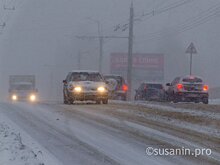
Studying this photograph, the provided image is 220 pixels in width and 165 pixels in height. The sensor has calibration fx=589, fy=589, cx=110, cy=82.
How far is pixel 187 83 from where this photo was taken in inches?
1226

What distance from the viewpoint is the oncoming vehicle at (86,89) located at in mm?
24953

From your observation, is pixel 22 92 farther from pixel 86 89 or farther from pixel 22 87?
pixel 86 89

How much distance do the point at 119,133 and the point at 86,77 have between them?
1323cm

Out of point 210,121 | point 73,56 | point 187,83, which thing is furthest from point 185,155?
point 73,56

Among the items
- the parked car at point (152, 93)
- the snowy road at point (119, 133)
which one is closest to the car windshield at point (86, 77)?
the snowy road at point (119, 133)

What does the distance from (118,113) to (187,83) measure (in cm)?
1336

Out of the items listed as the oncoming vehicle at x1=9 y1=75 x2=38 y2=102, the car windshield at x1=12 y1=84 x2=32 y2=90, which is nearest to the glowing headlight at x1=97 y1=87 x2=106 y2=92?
the oncoming vehicle at x1=9 y1=75 x2=38 y2=102

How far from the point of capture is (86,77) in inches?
1025

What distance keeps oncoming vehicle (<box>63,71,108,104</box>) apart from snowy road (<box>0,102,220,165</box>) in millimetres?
6122

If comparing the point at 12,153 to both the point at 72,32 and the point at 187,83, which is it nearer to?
the point at 187,83

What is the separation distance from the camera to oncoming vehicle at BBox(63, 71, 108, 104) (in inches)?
982

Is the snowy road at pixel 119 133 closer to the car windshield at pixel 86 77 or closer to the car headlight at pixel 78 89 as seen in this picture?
the car headlight at pixel 78 89

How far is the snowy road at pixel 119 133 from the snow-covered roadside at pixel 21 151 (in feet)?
0.67

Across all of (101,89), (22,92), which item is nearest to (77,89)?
(101,89)
